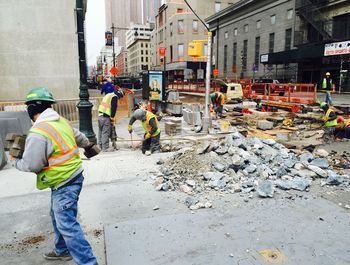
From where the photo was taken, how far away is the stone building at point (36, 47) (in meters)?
14.9

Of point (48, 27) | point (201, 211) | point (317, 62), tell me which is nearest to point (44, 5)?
point (48, 27)

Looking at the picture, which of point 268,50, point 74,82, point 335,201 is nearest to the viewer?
point 335,201

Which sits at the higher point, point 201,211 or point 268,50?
point 268,50

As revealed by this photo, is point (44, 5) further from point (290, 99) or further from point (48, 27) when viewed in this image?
point (290, 99)

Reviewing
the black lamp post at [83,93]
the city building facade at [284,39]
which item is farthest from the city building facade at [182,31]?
the black lamp post at [83,93]

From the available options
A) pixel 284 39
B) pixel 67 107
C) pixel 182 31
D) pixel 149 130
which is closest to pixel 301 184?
pixel 149 130

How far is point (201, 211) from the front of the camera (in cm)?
466

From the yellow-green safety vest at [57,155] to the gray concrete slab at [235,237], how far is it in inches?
44.0

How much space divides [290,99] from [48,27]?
13.9 m

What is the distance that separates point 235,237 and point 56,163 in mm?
2315

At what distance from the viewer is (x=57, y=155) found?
3.04 metres

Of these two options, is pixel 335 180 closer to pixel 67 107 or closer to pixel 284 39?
pixel 67 107

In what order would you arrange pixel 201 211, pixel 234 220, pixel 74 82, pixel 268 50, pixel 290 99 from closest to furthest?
pixel 234 220
pixel 201 211
pixel 74 82
pixel 290 99
pixel 268 50

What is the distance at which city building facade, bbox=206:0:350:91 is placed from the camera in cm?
2919
